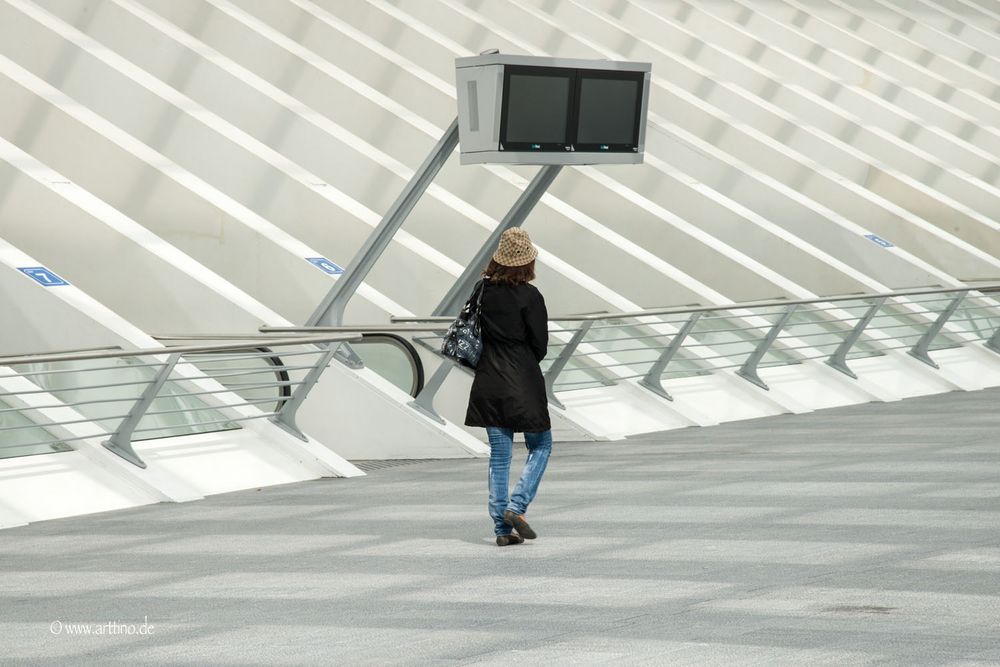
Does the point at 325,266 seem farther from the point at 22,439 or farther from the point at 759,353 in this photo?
the point at 22,439

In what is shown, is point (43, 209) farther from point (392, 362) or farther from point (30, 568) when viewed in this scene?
point (30, 568)

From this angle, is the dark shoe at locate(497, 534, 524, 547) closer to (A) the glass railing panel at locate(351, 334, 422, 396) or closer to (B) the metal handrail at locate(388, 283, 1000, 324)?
(B) the metal handrail at locate(388, 283, 1000, 324)

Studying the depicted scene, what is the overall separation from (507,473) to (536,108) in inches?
147

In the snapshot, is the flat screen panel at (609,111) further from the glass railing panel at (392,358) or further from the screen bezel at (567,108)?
the glass railing panel at (392,358)

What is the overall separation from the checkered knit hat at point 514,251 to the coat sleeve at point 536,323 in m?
0.18

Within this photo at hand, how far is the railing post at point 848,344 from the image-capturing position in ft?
57.7

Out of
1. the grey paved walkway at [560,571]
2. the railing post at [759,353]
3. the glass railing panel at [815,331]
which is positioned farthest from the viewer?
the glass railing panel at [815,331]

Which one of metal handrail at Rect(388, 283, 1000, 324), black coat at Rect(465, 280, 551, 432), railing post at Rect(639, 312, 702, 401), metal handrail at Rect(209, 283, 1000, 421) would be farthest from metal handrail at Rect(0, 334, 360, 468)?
railing post at Rect(639, 312, 702, 401)

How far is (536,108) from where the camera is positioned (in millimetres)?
11422

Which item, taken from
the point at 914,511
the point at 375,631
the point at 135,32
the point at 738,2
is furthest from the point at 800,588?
the point at 738,2

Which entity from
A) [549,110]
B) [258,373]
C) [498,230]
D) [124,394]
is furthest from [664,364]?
[124,394]

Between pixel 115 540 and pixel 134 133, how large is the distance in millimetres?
9061

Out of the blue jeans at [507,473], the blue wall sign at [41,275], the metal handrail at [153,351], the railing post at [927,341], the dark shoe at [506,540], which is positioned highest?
the railing post at [927,341]

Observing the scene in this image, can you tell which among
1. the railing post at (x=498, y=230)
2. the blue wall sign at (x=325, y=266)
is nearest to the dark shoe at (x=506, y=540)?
the railing post at (x=498, y=230)
